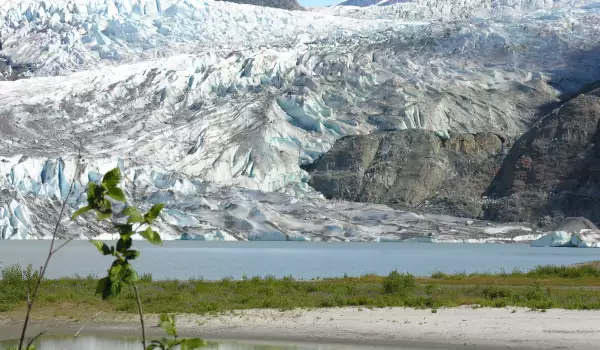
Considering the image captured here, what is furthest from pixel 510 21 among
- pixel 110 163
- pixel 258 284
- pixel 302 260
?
pixel 258 284

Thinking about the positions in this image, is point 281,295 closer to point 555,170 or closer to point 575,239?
point 575,239

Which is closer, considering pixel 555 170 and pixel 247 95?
pixel 555 170

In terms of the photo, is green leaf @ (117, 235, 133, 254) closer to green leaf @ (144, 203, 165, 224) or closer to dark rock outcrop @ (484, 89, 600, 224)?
green leaf @ (144, 203, 165, 224)

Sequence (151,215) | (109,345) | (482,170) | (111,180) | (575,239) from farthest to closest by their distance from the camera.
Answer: (482,170) → (575,239) → (109,345) → (151,215) → (111,180)

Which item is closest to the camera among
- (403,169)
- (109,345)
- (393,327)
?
(109,345)

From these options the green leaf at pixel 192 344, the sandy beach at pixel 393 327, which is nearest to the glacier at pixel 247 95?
the sandy beach at pixel 393 327

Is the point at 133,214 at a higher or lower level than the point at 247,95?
lower

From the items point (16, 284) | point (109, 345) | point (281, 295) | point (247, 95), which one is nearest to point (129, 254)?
point (109, 345)
